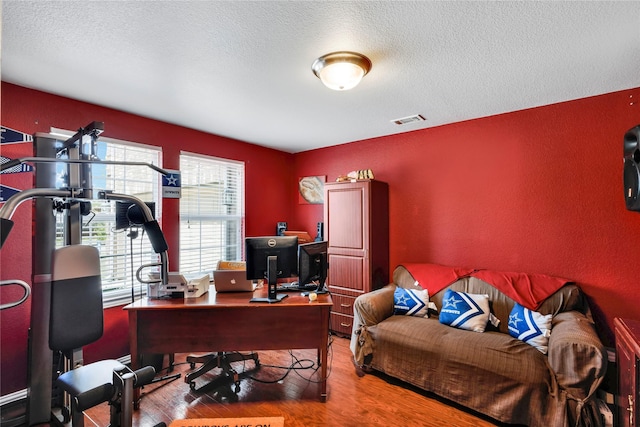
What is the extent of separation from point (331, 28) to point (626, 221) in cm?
273

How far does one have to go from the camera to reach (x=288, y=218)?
5016 mm

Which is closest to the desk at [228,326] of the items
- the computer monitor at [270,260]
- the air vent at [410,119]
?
the computer monitor at [270,260]

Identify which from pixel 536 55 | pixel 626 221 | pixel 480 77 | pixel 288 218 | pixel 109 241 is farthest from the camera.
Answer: pixel 288 218

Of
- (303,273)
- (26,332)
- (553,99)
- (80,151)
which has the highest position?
(553,99)

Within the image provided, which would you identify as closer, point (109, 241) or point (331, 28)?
point (331, 28)

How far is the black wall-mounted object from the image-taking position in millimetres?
2133

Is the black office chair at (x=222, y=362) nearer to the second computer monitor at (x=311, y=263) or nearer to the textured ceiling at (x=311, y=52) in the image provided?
the second computer monitor at (x=311, y=263)

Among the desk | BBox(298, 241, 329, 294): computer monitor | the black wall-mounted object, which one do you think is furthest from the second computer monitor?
the black wall-mounted object

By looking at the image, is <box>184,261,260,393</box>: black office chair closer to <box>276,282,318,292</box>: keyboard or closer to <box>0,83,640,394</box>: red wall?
<box>276,282,318,292</box>: keyboard

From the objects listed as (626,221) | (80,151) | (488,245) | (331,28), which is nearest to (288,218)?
(488,245)

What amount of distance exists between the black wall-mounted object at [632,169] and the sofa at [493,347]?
0.88 meters

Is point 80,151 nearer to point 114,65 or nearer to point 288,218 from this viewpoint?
point 114,65

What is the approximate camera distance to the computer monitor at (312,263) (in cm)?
277

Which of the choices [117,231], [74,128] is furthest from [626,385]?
[74,128]
